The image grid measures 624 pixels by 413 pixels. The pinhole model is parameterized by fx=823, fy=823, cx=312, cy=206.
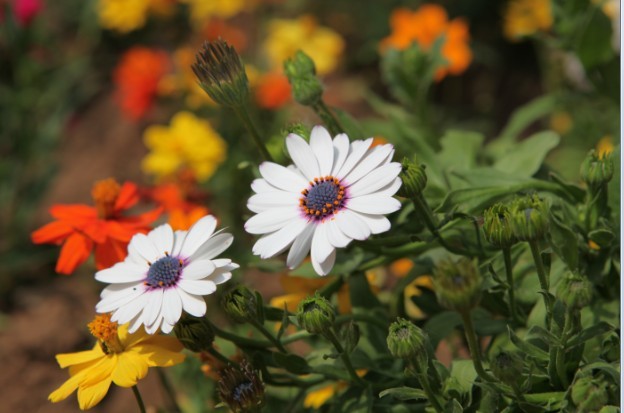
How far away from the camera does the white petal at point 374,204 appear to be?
2.51 feet

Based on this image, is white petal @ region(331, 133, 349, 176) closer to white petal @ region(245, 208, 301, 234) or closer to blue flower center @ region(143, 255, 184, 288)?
white petal @ region(245, 208, 301, 234)

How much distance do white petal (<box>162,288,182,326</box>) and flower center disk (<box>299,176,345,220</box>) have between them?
15cm

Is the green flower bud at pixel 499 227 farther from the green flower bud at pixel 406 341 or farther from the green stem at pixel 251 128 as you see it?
the green stem at pixel 251 128

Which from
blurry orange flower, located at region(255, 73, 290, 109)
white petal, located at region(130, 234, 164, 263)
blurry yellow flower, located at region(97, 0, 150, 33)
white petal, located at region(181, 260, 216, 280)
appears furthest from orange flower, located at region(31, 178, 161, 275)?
blurry yellow flower, located at region(97, 0, 150, 33)

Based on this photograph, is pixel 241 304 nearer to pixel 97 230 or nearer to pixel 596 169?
pixel 97 230

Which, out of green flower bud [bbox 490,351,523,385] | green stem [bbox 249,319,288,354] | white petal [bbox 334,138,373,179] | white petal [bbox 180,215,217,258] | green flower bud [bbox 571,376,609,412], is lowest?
green flower bud [bbox 571,376,609,412]

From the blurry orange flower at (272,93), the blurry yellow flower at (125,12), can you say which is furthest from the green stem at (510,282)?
the blurry yellow flower at (125,12)

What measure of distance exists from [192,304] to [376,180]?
0.22 metres

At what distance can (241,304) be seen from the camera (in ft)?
2.69

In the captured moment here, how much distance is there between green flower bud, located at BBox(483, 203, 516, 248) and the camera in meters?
0.76

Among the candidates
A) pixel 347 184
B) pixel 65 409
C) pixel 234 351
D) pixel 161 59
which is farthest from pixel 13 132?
pixel 347 184

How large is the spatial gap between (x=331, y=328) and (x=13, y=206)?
1.42 meters

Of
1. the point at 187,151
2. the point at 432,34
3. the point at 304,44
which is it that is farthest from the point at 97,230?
the point at 304,44

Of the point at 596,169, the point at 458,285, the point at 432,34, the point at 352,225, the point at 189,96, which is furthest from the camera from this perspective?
the point at 189,96
